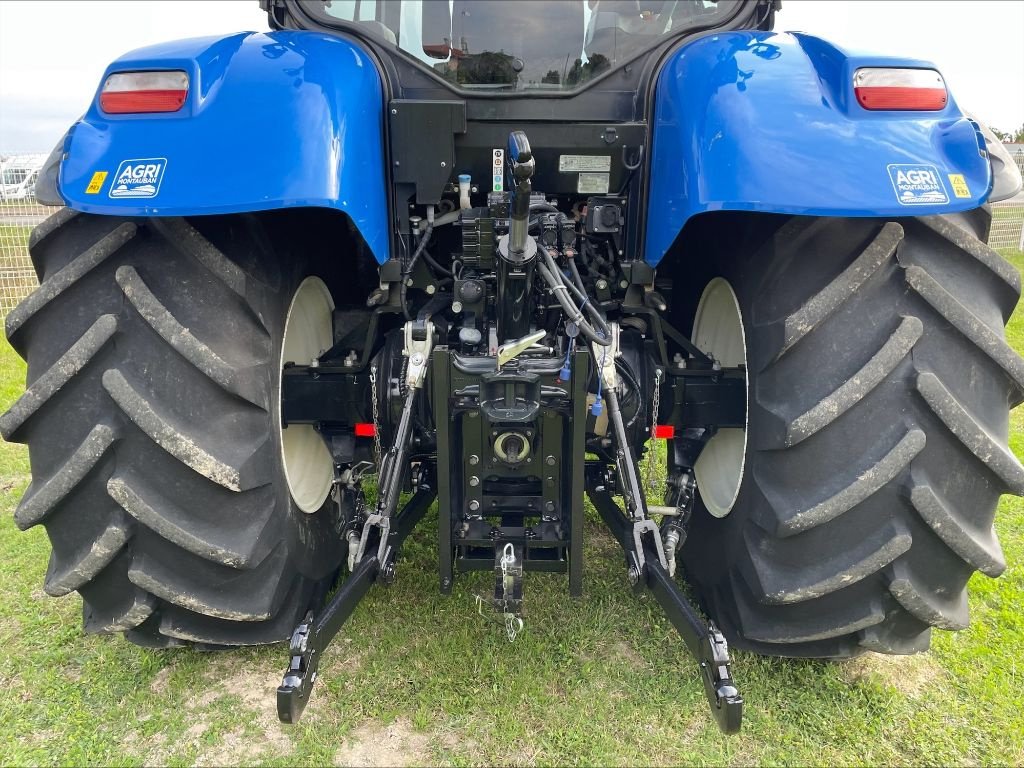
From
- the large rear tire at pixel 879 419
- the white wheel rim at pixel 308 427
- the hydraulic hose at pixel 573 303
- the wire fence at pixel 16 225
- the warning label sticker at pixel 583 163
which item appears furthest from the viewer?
the wire fence at pixel 16 225

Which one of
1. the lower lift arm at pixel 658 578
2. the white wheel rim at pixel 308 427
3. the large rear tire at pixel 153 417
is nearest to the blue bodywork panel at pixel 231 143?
the large rear tire at pixel 153 417

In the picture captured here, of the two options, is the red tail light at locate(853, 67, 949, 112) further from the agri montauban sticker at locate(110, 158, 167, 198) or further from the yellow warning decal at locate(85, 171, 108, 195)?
the yellow warning decal at locate(85, 171, 108, 195)

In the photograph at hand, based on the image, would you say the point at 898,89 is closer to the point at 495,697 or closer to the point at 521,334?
the point at 521,334

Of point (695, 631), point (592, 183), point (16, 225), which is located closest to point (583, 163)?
→ point (592, 183)

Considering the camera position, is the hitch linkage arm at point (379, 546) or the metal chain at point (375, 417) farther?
the metal chain at point (375, 417)

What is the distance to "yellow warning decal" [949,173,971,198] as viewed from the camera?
1674mm

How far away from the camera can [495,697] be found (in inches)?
87.0

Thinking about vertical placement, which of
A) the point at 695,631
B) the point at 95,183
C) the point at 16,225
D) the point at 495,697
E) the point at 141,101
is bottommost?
the point at 16,225

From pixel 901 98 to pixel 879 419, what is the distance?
76 centimetres

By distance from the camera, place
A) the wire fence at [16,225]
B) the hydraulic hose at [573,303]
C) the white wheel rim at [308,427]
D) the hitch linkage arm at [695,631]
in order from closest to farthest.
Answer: the hitch linkage arm at [695,631], the hydraulic hose at [573,303], the white wheel rim at [308,427], the wire fence at [16,225]

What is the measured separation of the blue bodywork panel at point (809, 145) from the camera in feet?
5.49

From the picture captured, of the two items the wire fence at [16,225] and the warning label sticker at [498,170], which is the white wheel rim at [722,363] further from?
the wire fence at [16,225]

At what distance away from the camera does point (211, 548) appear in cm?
179

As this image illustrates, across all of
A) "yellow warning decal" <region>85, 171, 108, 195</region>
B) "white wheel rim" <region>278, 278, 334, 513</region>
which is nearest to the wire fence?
"white wheel rim" <region>278, 278, 334, 513</region>
